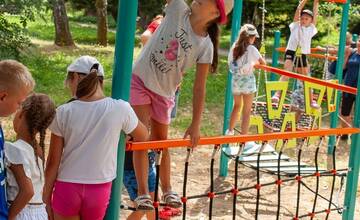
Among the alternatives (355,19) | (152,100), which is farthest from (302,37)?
(355,19)

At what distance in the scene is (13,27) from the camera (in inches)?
276

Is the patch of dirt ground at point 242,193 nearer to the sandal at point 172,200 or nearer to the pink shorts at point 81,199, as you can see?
the sandal at point 172,200

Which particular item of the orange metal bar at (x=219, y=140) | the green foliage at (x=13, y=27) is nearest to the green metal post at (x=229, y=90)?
the orange metal bar at (x=219, y=140)

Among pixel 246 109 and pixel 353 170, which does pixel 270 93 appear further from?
pixel 353 170

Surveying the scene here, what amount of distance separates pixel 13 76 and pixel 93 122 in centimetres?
46

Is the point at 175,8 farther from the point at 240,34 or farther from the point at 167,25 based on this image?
the point at 240,34

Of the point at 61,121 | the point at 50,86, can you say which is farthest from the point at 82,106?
the point at 50,86

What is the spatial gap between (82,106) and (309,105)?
4.97 meters

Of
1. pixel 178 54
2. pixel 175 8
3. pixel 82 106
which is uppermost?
pixel 175 8

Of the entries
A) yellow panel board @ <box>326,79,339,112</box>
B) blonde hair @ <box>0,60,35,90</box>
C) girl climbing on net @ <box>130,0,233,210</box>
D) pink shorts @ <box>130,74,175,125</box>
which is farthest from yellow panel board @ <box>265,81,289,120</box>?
blonde hair @ <box>0,60,35,90</box>

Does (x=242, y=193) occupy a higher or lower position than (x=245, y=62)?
lower

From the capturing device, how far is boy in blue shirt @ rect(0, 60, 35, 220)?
2316 millimetres

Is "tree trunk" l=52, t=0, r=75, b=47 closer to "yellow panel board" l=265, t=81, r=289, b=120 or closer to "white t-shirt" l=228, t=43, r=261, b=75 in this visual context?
"yellow panel board" l=265, t=81, r=289, b=120

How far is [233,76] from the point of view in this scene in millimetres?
6453
